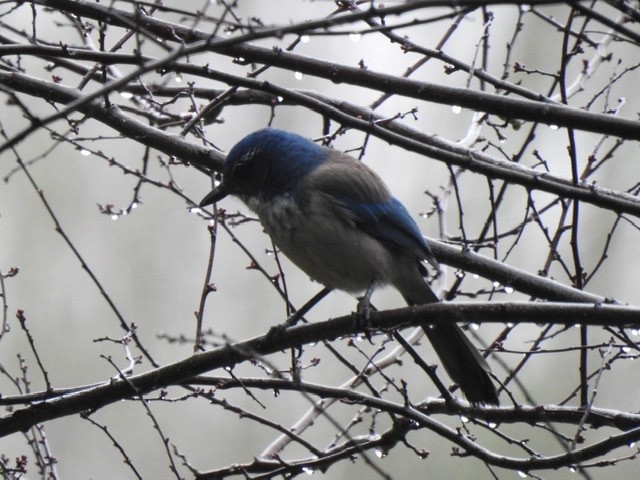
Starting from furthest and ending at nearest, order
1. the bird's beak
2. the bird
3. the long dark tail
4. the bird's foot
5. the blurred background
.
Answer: the blurred background, the bird's beak, the bird, the long dark tail, the bird's foot

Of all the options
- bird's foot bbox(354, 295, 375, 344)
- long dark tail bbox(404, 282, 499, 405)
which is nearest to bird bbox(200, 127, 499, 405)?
long dark tail bbox(404, 282, 499, 405)

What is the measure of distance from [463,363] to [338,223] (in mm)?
1058

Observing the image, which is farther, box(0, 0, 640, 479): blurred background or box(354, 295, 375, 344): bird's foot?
box(0, 0, 640, 479): blurred background

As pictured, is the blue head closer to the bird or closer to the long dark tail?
the bird

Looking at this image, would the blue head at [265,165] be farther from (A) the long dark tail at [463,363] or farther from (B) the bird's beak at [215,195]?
(A) the long dark tail at [463,363]

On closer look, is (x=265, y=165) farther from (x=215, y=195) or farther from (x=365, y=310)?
(x=365, y=310)

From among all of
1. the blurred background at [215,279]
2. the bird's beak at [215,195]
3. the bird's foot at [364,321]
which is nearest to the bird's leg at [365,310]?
the bird's foot at [364,321]

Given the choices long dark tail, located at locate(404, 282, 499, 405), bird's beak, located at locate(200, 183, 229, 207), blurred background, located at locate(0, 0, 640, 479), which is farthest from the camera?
blurred background, located at locate(0, 0, 640, 479)

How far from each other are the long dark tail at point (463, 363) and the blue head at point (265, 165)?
1229mm

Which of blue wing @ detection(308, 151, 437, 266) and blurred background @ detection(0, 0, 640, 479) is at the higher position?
blurred background @ detection(0, 0, 640, 479)

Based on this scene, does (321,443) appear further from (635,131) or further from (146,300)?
(635,131)

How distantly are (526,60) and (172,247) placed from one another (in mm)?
6108

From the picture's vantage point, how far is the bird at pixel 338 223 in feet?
16.6

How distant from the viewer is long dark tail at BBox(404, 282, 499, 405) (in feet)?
15.8
